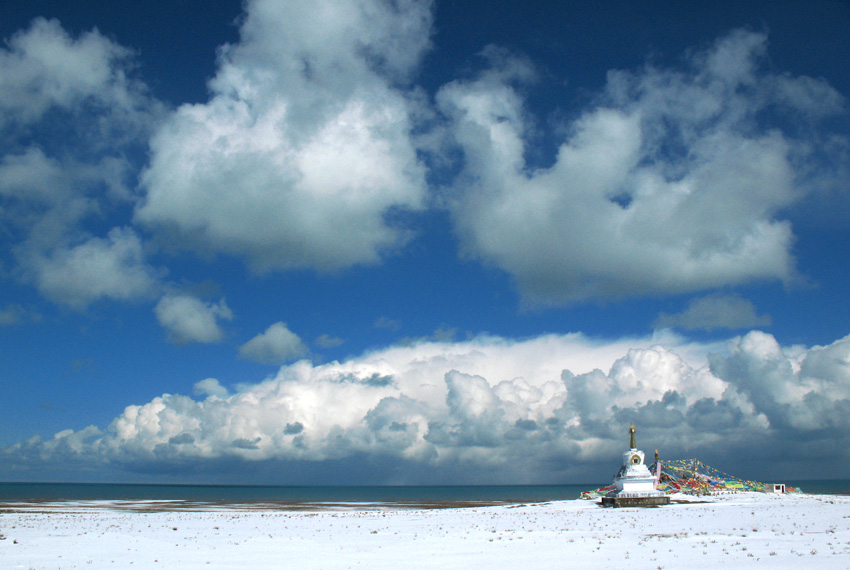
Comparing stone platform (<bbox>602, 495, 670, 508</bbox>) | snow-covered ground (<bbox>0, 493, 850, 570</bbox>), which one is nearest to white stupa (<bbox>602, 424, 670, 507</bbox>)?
stone platform (<bbox>602, 495, 670, 508</bbox>)

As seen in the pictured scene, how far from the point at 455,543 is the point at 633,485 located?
147 feet

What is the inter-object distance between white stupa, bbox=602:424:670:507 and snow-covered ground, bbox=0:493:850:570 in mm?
14999

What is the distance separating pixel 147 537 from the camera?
42.6 m

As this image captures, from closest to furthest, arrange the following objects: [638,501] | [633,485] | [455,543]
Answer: [455,543] < [638,501] < [633,485]

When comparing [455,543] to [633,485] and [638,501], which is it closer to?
[638,501]

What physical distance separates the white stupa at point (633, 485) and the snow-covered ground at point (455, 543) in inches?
590

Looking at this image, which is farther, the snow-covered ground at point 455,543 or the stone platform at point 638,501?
the stone platform at point 638,501

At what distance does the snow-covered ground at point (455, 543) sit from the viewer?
2853cm

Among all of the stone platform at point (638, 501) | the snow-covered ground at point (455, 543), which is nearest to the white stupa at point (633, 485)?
the stone platform at point (638, 501)

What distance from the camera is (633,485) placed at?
73375mm

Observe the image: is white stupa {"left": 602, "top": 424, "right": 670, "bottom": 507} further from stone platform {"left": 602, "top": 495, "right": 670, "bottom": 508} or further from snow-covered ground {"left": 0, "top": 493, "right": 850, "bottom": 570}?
snow-covered ground {"left": 0, "top": 493, "right": 850, "bottom": 570}

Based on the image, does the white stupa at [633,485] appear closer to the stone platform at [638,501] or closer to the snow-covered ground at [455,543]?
the stone platform at [638,501]

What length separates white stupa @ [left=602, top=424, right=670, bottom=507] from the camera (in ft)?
230

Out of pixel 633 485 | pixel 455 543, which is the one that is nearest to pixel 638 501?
pixel 633 485
